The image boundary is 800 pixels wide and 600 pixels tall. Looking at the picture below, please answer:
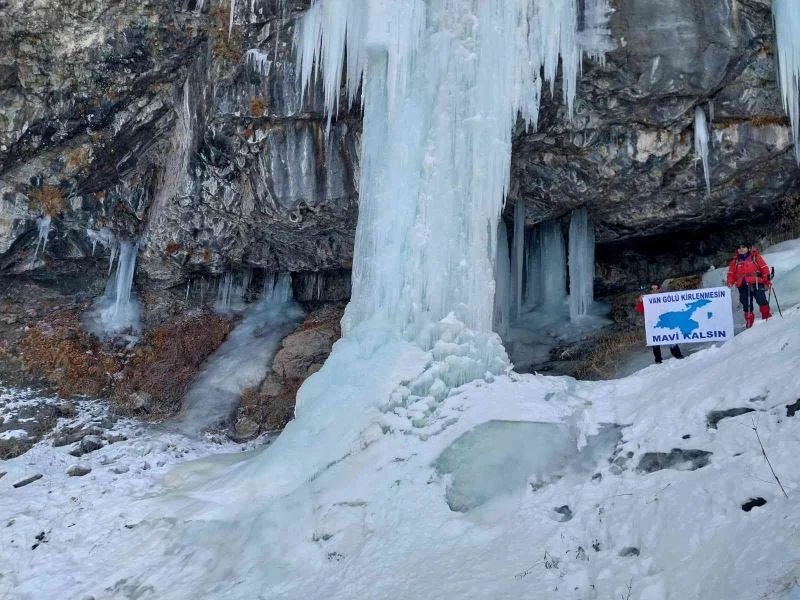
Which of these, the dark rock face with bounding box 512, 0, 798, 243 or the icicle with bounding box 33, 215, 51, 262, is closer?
the dark rock face with bounding box 512, 0, 798, 243

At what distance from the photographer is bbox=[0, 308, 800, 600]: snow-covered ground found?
4.44 meters

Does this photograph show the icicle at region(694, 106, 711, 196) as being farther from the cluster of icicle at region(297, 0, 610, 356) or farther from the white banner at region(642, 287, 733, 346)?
the white banner at region(642, 287, 733, 346)

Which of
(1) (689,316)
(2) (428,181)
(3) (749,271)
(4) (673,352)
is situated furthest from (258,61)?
(3) (749,271)

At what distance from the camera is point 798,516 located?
12.6 ft

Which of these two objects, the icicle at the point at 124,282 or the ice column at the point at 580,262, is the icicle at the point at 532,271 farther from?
the icicle at the point at 124,282

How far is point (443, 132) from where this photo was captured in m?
10.2

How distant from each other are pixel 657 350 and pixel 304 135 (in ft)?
26.2

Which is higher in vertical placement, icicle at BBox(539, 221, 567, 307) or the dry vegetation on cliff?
icicle at BBox(539, 221, 567, 307)

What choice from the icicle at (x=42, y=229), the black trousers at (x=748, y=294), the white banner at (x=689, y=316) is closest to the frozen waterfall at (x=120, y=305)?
the icicle at (x=42, y=229)

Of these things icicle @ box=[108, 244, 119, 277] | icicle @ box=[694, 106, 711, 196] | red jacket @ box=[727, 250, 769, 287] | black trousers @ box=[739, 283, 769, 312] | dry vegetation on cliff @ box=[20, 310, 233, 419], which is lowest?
dry vegetation on cliff @ box=[20, 310, 233, 419]

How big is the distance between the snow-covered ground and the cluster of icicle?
1.86 m

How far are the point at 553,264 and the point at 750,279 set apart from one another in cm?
682

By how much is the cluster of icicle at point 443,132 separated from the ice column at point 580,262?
4440mm

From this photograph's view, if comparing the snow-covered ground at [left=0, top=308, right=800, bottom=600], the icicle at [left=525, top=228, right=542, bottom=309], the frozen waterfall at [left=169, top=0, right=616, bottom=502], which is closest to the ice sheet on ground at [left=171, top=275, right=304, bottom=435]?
the snow-covered ground at [left=0, top=308, right=800, bottom=600]
